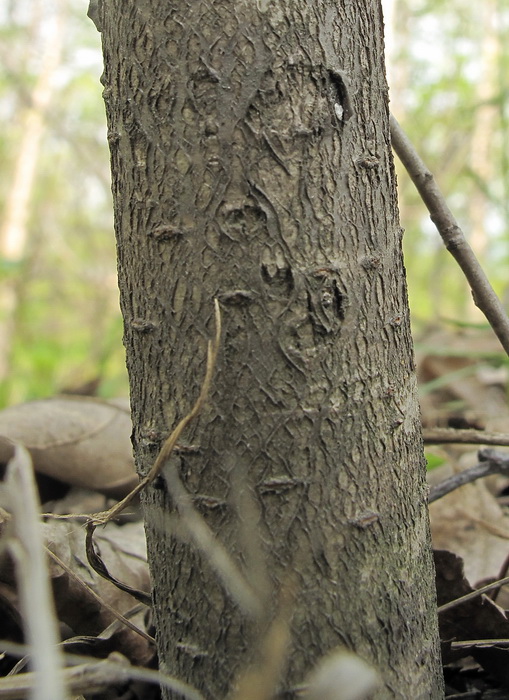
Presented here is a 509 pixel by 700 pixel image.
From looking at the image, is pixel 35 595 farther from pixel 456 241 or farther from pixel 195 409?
pixel 456 241

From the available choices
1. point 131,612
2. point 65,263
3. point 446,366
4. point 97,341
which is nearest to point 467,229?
point 65,263

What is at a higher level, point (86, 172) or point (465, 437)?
point (86, 172)

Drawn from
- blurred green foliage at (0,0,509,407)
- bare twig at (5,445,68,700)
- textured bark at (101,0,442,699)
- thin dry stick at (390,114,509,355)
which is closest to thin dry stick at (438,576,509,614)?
textured bark at (101,0,442,699)

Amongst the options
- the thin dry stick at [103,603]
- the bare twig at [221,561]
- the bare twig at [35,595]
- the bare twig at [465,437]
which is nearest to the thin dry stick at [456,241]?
the bare twig at [465,437]

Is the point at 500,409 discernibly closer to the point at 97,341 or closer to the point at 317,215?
the point at 317,215

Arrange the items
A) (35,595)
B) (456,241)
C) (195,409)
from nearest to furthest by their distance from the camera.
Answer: (35,595) → (195,409) → (456,241)

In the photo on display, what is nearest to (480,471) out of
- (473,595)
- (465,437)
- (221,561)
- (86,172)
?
(465,437)
